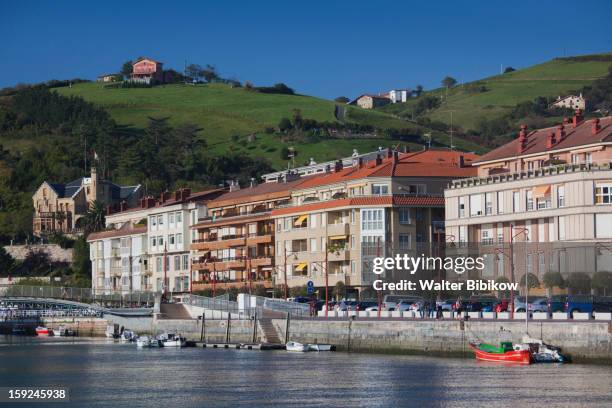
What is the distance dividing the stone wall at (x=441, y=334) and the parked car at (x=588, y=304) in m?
5.93

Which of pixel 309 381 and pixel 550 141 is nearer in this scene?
pixel 309 381

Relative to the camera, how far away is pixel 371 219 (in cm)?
13700

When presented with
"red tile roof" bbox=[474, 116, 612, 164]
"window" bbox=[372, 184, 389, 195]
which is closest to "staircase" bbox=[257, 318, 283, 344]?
"window" bbox=[372, 184, 389, 195]

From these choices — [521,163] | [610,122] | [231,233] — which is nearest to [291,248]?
[231,233]

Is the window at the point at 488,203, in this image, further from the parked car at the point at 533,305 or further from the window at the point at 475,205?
the parked car at the point at 533,305

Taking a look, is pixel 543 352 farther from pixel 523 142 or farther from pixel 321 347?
pixel 523 142

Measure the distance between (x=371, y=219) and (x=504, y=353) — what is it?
47.7 m

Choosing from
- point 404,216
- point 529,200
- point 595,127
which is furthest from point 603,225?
point 404,216

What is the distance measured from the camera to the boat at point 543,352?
8688 cm

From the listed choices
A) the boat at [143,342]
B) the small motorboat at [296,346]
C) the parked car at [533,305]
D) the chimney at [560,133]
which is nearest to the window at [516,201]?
the chimney at [560,133]

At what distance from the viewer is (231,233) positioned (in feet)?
532

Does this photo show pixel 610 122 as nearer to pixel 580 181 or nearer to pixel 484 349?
pixel 580 181

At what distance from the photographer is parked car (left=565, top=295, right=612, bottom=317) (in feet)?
318

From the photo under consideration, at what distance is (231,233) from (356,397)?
86.2m
